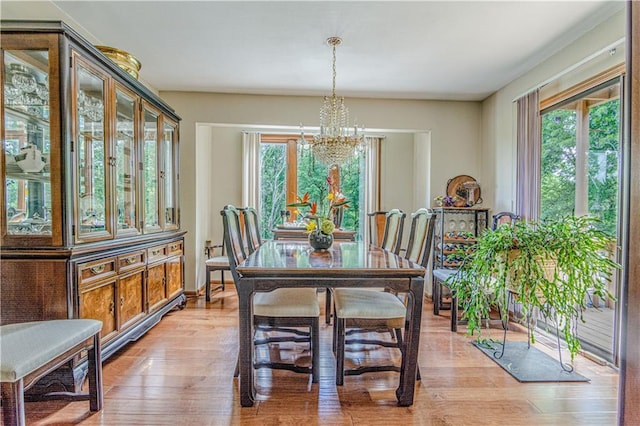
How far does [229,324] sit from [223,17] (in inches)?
107

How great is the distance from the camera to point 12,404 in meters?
1.44

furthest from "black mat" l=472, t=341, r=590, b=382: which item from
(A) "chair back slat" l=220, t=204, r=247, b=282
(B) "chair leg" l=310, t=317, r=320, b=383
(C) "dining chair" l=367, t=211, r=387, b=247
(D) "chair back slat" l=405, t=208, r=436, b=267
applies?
(C) "dining chair" l=367, t=211, r=387, b=247

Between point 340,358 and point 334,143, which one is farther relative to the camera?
point 334,143

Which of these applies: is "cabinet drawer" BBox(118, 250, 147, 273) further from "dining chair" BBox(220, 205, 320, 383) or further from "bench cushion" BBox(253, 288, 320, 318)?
"bench cushion" BBox(253, 288, 320, 318)

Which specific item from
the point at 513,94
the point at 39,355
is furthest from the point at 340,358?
the point at 513,94

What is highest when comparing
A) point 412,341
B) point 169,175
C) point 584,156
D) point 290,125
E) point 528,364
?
point 290,125

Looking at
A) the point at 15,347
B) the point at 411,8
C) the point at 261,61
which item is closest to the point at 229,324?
the point at 15,347

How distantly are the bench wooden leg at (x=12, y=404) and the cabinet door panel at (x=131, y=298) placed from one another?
1.13 m

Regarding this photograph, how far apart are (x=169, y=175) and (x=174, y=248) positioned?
0.80m

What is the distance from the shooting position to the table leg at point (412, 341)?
6.48ft

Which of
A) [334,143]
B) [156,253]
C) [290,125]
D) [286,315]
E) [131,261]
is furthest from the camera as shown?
[290,125]

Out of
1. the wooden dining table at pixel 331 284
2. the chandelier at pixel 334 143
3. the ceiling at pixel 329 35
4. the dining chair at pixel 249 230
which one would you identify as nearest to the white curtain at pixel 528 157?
the ceiling at pixel 329 35

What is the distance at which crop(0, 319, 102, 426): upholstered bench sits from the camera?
1.44 metres

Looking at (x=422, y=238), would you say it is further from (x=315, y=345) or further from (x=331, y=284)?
(x=315, y=345)
